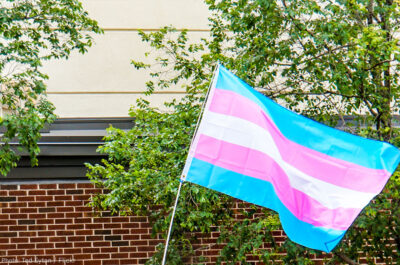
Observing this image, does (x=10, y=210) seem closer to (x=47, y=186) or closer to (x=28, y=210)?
(x=28, y=210)

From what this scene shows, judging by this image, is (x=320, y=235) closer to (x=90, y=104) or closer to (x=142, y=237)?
(x=142, y=237)

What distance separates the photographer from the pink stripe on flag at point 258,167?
17.5ft

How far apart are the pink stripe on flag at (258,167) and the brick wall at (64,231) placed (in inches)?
180

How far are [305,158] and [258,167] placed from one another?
41 centimetres

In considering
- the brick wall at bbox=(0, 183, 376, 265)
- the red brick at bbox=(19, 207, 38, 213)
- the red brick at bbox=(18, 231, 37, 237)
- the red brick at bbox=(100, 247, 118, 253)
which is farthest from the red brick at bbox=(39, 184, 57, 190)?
the red brick at bbox=(100, 247, 118, 253)

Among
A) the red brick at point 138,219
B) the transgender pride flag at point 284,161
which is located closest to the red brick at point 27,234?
the red brick at point 138,219

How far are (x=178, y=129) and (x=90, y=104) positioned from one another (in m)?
3.46

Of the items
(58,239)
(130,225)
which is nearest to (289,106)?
(130,225)

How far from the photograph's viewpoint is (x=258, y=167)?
5395 millimetres

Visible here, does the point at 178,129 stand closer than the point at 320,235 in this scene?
No

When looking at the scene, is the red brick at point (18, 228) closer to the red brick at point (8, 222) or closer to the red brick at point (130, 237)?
the red brick at point (8, 222)

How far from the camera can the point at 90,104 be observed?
33.8 feet

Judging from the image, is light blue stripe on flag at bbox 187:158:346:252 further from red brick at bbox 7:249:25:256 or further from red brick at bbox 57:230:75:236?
red brick at bbox 7:249:25:256

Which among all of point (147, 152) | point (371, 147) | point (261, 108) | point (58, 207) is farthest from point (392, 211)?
point (58, 207)
